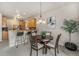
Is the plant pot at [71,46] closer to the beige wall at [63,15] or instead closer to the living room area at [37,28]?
the living room area at [37,28]

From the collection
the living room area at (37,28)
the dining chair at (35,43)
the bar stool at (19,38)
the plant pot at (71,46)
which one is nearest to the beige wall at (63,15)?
the living room area at (37,28)

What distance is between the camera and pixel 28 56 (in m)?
2.21

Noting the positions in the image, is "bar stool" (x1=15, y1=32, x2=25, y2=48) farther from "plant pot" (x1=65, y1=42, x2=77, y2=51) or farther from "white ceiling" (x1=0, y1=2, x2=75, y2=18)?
"plant pot" (x1=65, y1=42, x2=77, y2=51)

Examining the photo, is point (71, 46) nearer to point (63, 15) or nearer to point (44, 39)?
point (44, 39)

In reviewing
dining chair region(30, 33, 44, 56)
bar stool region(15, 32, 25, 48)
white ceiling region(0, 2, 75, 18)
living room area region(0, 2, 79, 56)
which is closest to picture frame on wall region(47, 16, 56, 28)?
living room area region(0, 2, 79, 56)

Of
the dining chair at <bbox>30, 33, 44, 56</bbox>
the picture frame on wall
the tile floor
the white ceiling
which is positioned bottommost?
the tile floor

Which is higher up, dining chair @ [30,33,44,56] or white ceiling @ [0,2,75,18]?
white ceiling @ [0,2,75,18]

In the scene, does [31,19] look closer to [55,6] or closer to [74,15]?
[55,6]

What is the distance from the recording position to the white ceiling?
2.15 meters

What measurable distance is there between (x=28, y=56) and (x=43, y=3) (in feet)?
4.91

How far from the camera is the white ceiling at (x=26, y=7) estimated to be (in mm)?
2150

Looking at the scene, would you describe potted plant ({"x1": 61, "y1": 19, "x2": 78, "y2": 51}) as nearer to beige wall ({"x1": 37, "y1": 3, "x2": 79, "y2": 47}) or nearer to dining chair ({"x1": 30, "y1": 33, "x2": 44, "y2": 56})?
beige wall ({"x1": 37, "y1": 3, "x2": 79, "y2": 47})

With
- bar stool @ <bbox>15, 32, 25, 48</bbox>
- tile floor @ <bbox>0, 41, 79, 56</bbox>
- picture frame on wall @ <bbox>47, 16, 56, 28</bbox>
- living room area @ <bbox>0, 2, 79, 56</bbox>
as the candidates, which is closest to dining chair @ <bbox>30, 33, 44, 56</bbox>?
living room area @ <bbox>0, 2, 79, 56</bbox>

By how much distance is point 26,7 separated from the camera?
7.25ft
